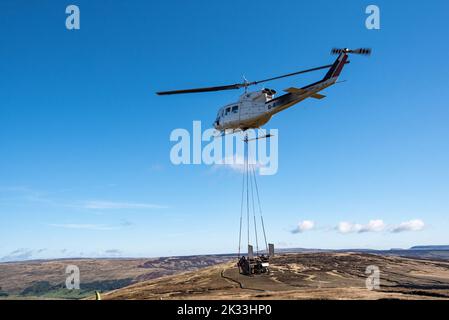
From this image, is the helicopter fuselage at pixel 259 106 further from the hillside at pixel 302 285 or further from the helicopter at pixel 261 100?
the hillside at pixel 302 285

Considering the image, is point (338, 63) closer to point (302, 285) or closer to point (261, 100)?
point (261, 100)

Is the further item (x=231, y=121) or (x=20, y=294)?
(x=20, y=294)

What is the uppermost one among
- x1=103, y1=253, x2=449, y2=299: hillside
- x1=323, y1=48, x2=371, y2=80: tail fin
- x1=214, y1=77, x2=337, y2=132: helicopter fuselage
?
x1=323, y1=48, x2=371, y2=80: tail fin

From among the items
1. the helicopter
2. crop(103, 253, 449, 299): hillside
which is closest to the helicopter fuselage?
the helicopter

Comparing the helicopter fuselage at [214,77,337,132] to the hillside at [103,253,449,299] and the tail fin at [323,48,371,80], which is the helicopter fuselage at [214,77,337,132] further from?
the hillside at [103,253,449,299]

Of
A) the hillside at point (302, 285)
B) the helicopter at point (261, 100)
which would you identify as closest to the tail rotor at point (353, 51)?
the helicopter at point (261, 100)

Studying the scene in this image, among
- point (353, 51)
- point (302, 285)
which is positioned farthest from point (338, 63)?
point (302, 285)

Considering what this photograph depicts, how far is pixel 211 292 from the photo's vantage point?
36625 mm

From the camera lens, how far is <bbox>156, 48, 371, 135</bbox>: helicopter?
30.2 m

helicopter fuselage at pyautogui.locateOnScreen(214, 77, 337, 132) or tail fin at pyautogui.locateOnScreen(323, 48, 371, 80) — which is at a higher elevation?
tail fin at pyautogui.locateOnScreen(323, 48, 371, 80)

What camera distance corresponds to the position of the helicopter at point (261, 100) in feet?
99.1
